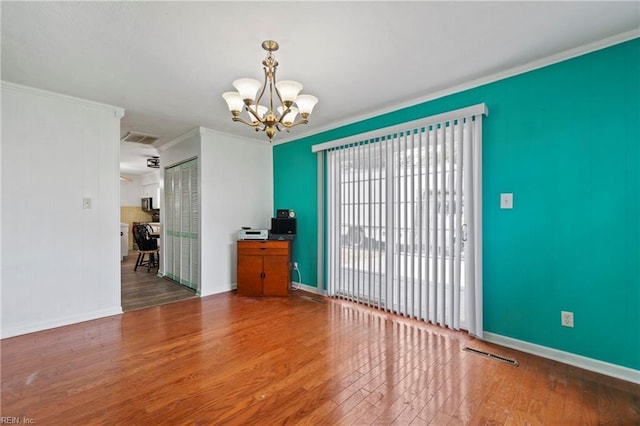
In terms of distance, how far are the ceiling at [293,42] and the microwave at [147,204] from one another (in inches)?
261

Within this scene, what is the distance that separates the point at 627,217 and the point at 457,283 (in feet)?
4.22

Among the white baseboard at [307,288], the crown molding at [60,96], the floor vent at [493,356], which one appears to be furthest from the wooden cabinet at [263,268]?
the floor vent at [493,356]

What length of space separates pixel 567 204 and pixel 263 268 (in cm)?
343

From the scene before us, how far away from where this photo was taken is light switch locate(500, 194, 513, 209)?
8.17 feet

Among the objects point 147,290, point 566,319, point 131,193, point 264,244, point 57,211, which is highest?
point 131,193

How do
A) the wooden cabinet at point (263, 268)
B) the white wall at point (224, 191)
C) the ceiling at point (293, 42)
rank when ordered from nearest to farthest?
1. the ceiling at point (293, 42)
2. the wooden cabinet at point (263, 268)
3. the white wall at point (224, 191)

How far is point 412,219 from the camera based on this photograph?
305cm

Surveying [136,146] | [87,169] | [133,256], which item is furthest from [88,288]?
[133,256]

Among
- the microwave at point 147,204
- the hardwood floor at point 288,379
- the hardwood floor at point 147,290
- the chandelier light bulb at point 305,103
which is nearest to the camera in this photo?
the hardwood floor at point 288,379

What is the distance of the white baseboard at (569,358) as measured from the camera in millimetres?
1991

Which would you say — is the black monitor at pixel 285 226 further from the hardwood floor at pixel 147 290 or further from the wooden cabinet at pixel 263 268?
the hardwood floor at pixel 147 290

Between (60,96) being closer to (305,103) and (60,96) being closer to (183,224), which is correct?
(183,224)

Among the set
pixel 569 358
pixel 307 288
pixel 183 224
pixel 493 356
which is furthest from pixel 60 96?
pixel 569 358

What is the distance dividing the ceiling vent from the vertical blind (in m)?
2.96
